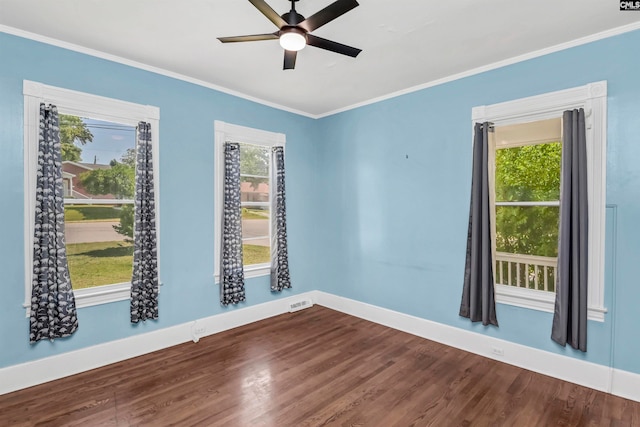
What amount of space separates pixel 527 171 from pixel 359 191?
2.06 meters

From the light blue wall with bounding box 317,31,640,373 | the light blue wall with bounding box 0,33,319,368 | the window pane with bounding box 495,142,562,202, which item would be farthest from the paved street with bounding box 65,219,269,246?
the window pane with bounding box 495,142,562,202

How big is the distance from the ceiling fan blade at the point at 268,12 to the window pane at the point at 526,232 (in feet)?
9.68

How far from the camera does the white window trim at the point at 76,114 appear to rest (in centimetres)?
264

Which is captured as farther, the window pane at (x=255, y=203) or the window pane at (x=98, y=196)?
the window pane at (x=255, y=203)

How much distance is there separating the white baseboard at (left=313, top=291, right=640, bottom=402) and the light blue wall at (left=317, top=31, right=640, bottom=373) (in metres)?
0.07

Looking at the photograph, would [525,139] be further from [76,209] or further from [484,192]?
[76,209]

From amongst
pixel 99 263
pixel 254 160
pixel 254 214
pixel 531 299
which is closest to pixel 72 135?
pixel 99 263

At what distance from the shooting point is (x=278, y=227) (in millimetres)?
4430

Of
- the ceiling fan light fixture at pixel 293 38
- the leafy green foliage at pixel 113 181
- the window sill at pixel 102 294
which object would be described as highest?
the ceiling fan light fixture at pixel 293 38

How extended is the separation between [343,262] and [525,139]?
2713 mm

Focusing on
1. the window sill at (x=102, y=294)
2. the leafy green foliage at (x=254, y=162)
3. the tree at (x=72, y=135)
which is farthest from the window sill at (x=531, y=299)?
the tree at (x=72, y=135)

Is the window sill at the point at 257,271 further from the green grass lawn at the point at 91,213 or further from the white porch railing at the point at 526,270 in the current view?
the white porch railing at the point at 526,270

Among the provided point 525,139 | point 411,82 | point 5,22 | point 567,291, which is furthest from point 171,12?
point 567,291

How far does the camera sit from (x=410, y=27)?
8.30ft
